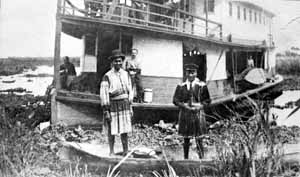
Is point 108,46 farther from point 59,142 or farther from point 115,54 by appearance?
point 59,142

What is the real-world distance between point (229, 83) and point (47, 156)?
5.96 feet

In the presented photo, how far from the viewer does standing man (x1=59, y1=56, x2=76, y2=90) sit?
2.84 m

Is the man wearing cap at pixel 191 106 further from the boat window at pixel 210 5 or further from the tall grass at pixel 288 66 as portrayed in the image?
the tall grass at pixel 288 66

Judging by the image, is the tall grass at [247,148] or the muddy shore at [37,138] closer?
the tall grass at [247,148]

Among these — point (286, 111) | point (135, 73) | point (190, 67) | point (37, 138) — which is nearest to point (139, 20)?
point (135, 73)

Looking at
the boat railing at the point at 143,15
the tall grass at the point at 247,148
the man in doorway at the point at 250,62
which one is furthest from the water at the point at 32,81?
the man in doorway at the point at 250,62

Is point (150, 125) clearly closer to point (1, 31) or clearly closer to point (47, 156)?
point (47, 156)

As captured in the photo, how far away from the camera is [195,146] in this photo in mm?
2951

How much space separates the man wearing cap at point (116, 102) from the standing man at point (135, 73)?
75 millimetres

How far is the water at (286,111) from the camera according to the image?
3.12 metres

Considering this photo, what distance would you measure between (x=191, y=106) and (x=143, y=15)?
0.98m

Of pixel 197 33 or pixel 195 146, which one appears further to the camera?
pixel 197 33

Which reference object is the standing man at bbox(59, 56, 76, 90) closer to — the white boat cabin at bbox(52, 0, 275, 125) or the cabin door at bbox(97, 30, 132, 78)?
the white boat cabin at bbox(52, 0, 275, 125)

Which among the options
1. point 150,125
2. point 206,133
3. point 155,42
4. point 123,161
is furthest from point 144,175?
point 155,42
